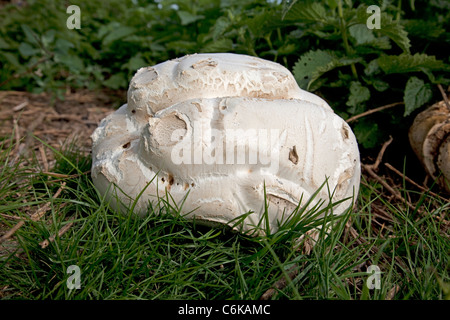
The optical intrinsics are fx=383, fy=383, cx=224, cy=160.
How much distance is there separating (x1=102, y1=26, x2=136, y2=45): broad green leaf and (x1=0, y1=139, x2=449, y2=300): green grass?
278cm

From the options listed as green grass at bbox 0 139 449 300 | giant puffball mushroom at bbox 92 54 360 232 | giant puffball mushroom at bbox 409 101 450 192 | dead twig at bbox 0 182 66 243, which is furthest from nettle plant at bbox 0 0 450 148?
dead twig at bbox 0 182 66 243

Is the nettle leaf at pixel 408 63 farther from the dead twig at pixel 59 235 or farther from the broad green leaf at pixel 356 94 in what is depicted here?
the dead twig at pixel 59 235

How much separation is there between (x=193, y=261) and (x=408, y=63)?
2.11m

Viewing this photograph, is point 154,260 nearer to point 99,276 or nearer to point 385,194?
point 99,276

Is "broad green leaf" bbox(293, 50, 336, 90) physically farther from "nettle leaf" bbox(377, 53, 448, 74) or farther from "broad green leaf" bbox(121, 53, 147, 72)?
"broad green leaf" bbox(121, 53, 147, 72)

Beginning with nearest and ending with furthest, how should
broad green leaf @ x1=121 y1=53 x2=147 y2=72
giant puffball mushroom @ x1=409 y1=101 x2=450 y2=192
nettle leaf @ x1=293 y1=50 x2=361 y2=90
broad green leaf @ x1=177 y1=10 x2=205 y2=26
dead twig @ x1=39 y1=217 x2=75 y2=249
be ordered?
dead twig @ x1=39 y1=217 x2=75 y2=249 → giant puffball mushroom @ x1=409 y1=101 x2=450 y2=192 → nettle leaf @ x1=293 y1=50 x2=361 y2=90 → broad green leaf @ x1=177 y1=10 x2=205 y2=26 → broad green leaf @ x1=121 y1=53 x2=147 y2=72

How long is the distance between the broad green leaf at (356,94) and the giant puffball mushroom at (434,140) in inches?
15.9

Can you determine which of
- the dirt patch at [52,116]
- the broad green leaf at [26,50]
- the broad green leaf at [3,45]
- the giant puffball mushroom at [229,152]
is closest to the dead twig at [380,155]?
the giant puffball mushroom at [229,152]

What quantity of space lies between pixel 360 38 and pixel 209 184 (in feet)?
6.07

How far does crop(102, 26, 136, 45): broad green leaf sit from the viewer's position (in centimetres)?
444

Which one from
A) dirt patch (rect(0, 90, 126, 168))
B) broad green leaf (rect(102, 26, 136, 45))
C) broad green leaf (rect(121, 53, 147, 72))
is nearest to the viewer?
dirt patch (rect(0, 90, 126, 168))

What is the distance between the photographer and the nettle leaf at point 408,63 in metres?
2.72

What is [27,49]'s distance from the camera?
4578 millimetres
